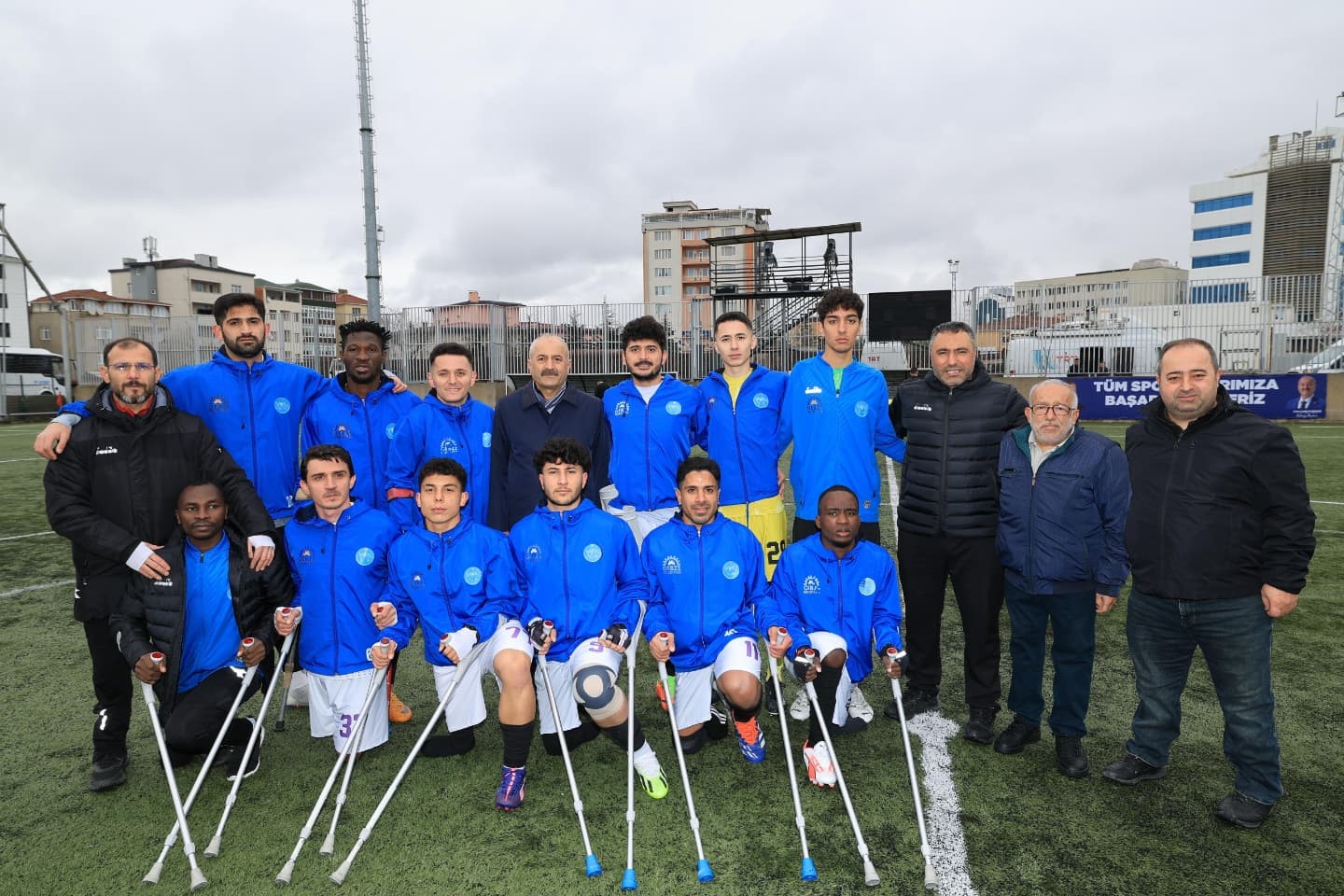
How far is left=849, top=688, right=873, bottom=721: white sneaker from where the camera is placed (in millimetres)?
4383

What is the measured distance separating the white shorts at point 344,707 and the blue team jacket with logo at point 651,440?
185cm

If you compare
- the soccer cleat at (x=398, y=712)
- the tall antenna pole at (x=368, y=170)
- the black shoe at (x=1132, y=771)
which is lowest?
the soccer cleat at (x=398, y=712)

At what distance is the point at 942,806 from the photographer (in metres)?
3.51

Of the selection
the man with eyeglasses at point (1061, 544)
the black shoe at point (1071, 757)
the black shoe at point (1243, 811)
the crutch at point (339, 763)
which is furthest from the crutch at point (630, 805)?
the black shoe at point (1243, 811)

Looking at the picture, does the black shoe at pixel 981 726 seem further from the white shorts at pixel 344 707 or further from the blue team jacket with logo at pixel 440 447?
the white shorts at pixel 344 707

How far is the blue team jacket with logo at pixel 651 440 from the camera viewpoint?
4.84 meters

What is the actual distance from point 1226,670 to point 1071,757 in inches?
34.0

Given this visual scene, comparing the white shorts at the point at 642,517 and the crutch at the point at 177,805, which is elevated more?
the white shorts at the point at 642,517

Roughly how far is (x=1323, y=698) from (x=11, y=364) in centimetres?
4989

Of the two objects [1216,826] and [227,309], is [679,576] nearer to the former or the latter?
[1216,826]

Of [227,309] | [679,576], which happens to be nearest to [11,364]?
[227,309]

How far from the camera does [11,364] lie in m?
37.3

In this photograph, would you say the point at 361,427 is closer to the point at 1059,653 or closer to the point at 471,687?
the point at 471,687

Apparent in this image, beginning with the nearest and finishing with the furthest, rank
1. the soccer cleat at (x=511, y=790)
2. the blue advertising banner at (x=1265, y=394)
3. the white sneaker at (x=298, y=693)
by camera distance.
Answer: the soccer cleat at (x=511, y=790), the white sneaker at (x=298, y=693), the blue advertising banner at (x=1265, y=394)
